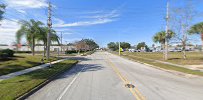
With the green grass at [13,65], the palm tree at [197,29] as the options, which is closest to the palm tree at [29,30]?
the green grass at [13,65]

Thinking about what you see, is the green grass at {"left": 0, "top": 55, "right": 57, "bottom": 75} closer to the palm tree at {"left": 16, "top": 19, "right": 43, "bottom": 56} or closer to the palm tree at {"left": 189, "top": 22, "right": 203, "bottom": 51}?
the palm tree at {"left": 16, "top": 19, "right": 43, "bottom": 56}

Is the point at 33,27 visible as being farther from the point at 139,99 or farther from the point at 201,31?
the point at 139,99

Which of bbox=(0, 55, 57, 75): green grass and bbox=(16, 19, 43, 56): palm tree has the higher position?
bbox=(16, 19, 43, 56): palm tree

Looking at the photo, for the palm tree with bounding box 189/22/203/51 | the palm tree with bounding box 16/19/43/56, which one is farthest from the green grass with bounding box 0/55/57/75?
the palm tree with bounding box 189/22/203/51

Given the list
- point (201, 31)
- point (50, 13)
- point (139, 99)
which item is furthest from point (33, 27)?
point (139, 99)

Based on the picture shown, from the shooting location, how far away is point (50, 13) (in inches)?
1517

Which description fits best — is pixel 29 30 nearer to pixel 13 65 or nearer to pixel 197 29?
pixel 13 65

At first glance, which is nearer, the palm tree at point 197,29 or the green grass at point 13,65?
the green grass at point 13,65

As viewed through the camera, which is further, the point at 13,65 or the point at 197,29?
the point at 197,29

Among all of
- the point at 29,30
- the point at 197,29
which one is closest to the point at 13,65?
the point at 29,30

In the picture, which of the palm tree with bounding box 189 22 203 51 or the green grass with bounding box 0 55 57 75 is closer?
the green grass with bounding box 0 55 57 75

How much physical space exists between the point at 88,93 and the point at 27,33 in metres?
34.5

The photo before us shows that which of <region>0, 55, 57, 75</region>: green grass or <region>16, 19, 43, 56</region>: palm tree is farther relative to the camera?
<region>16, 19, 43, 56</region>: palm tree

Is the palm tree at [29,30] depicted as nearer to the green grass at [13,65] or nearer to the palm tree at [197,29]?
the green grass at [13,65]
